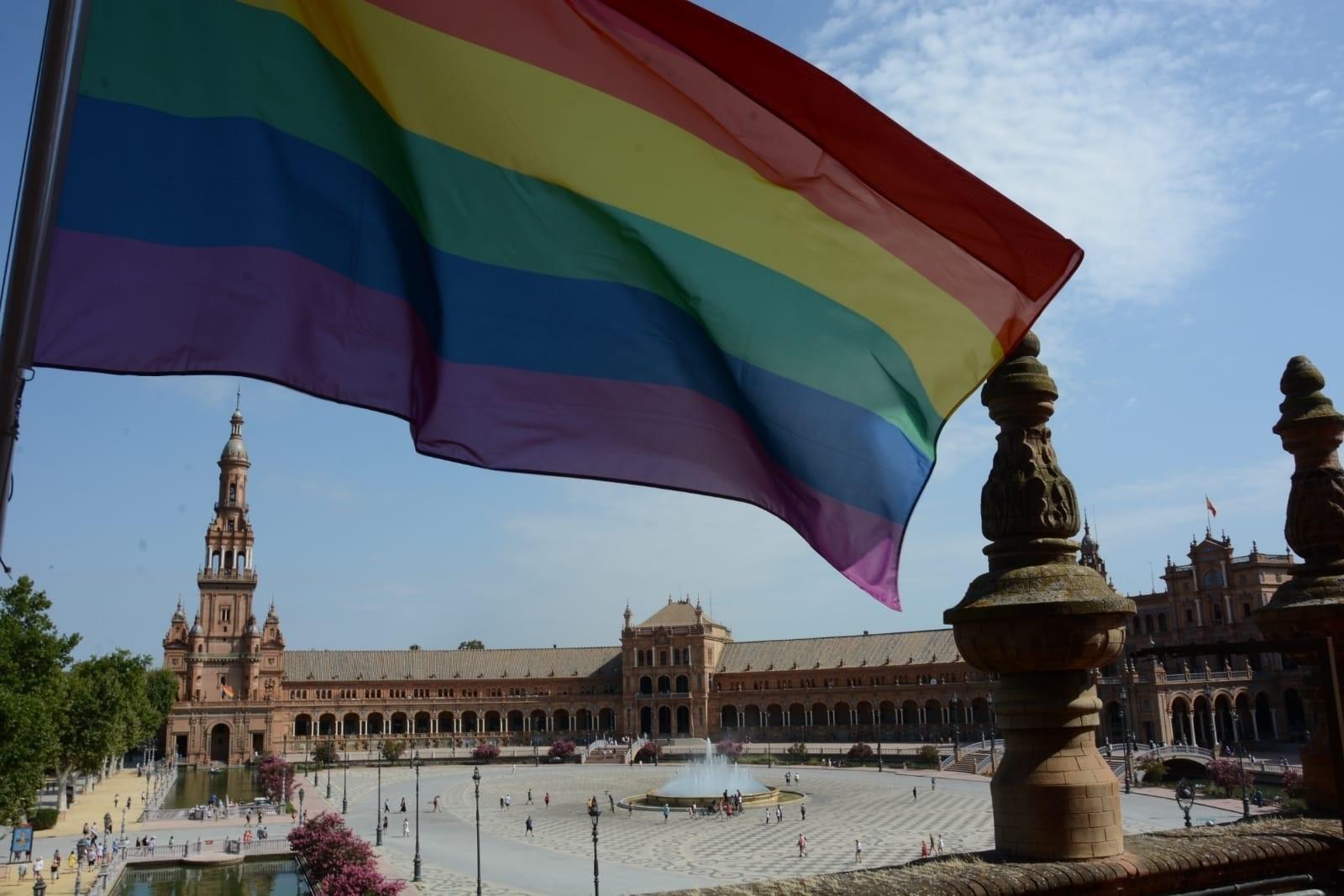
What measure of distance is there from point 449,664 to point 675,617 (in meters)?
24.0

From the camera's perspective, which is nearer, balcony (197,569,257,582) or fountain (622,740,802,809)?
fountain (622,740,802,809)

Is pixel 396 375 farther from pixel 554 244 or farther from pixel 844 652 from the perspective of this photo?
pixel 844 652

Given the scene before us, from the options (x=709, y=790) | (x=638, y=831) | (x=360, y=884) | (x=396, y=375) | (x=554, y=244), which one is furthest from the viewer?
(x=709, y=790)

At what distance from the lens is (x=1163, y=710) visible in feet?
235

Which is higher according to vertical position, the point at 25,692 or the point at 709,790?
the point at 25,692

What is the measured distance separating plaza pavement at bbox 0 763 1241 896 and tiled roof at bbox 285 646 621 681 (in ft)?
122

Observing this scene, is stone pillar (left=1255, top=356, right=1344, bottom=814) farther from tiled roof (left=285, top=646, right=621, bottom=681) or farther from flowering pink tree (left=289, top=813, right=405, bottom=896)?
tiled roof (left=285, top=646, right=621, bottom=681)

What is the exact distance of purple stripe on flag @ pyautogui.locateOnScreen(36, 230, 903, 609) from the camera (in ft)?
13.3

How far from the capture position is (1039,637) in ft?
18.4

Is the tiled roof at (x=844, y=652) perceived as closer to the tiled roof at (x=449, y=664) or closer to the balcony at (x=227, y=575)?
the tiled roof at (x=449, y=664)

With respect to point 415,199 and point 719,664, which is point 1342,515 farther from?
point 719,664

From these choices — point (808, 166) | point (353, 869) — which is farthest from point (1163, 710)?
point (808, 166)

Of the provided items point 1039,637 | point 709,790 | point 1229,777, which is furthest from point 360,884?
point 1229,777

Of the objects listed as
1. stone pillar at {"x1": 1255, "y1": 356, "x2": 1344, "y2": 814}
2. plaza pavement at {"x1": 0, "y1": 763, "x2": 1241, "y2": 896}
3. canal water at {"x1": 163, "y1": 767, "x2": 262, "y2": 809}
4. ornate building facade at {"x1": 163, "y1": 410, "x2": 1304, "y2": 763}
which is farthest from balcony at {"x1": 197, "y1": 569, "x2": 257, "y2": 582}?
stone pillar at {"x1": 1255, "y1": 356, "x2": 1344, "y2": 814}
